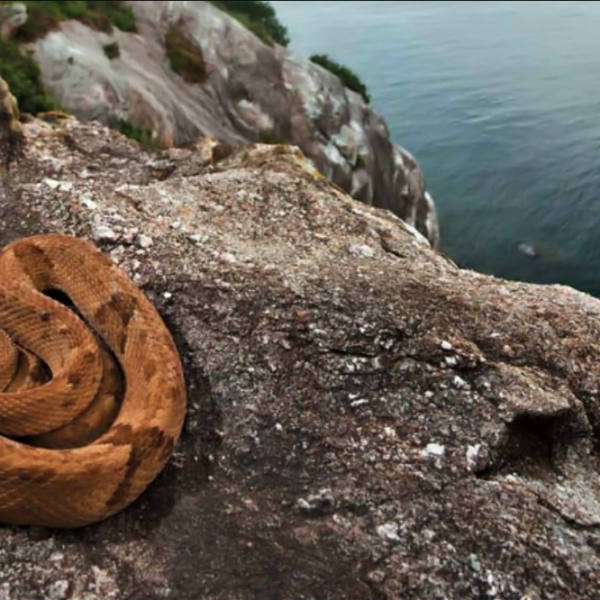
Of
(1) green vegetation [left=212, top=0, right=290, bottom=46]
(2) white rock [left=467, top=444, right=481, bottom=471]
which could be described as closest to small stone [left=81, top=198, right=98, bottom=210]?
(2) white rock [left=467, top=444, right=481, bottom=471]

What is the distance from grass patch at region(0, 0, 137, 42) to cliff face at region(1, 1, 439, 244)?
48 centimetres

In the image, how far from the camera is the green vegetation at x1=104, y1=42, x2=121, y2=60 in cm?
2878

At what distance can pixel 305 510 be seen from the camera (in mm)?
6809

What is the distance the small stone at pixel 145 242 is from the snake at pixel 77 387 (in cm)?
60

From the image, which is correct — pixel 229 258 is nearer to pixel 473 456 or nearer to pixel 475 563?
pixel 473 456

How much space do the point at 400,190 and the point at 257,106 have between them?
746 centimetres

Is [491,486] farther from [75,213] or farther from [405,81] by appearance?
[405,81]

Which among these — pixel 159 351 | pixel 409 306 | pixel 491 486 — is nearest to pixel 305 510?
pixel 491 486

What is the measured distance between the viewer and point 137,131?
24.2 m

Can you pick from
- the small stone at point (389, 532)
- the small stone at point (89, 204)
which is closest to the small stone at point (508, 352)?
the small stone at point (389, 532)

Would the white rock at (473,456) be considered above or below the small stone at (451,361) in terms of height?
below

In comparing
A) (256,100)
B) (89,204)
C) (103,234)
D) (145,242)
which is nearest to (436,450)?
(145,242)

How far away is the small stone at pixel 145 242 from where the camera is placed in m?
9.42

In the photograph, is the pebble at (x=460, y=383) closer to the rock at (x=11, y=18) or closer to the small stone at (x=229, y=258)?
the small stone at (x=229, y=258)
